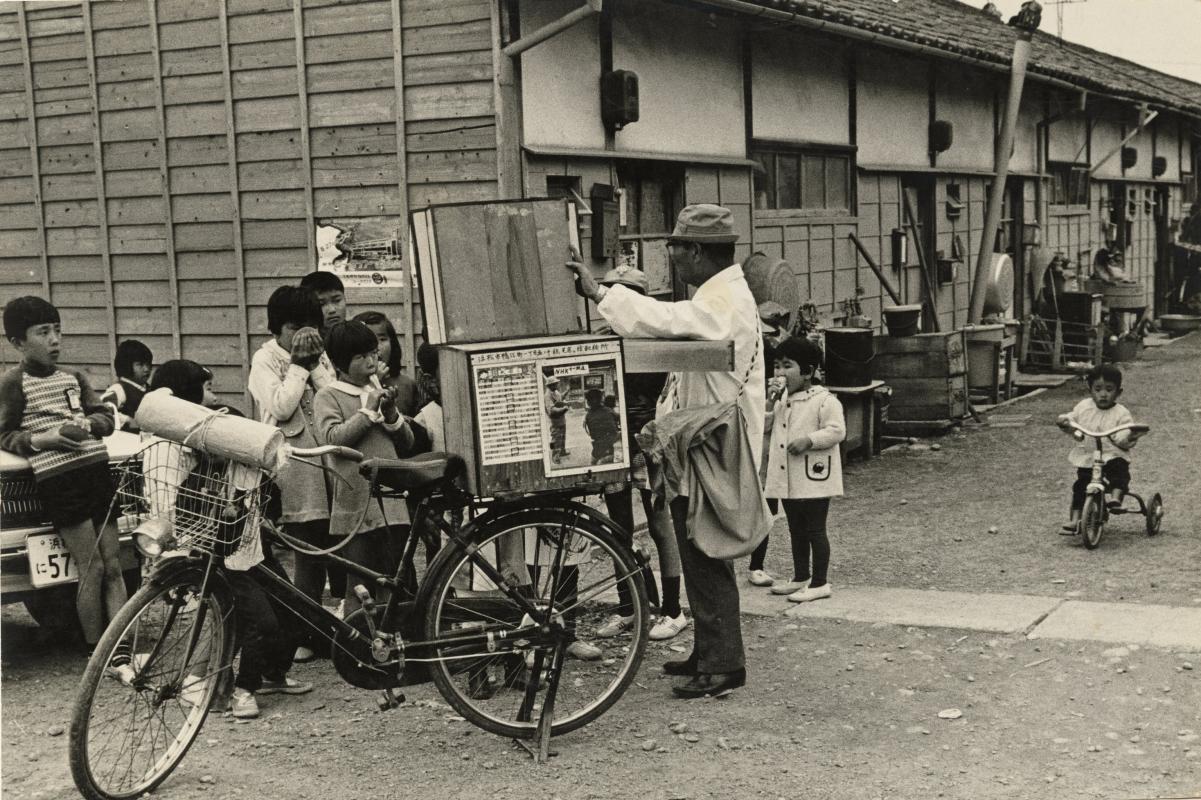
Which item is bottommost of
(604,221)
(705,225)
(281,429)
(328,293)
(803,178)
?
(281,429)

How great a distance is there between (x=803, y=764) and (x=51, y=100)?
7659 millimetres

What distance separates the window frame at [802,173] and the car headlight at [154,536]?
25.2 feet

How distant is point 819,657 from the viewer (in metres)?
5.25

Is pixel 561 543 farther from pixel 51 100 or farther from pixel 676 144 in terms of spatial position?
pixel 51 100

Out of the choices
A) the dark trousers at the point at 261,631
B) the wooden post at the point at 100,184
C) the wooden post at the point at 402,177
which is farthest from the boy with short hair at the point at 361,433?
the wooden post at the point at 100,184

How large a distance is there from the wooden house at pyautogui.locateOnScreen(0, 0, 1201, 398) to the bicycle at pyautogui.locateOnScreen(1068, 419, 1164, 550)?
3394 millimetres

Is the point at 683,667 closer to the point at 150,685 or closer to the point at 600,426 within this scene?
the point at 600,426

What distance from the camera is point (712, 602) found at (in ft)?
15.5

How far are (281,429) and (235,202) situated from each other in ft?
13.5

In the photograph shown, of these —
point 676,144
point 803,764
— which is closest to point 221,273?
point 676,144

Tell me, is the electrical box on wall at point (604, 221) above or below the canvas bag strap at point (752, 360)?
above

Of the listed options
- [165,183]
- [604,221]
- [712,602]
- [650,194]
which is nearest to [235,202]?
[165,183]

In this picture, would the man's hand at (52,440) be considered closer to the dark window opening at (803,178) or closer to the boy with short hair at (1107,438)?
the boy with short hair at (1107,438)

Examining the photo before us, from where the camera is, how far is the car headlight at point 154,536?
12.7 ft
